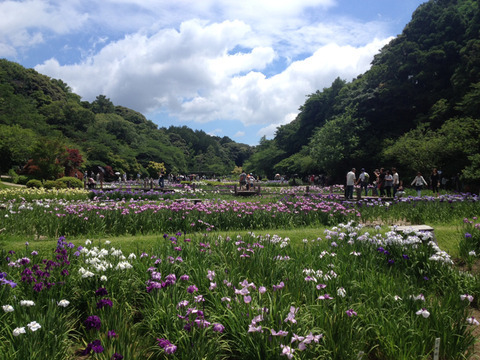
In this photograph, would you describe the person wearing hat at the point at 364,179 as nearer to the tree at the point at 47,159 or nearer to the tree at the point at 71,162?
the tree at the point at 47,159

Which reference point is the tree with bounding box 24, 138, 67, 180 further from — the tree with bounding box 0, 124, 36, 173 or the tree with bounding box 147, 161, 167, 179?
the tree with bounding box 147, 161, 167, 179

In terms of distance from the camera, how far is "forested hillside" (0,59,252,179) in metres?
25.1

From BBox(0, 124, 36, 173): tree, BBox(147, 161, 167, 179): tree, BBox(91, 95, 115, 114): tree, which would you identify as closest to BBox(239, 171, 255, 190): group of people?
BBox(0, 124, 36, 173): tree

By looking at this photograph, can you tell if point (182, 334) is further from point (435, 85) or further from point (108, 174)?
point (108, 174)

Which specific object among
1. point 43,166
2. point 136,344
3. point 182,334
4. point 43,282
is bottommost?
point 136,344

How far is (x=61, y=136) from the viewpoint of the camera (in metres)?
30.8

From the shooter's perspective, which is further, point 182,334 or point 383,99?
point 383,99

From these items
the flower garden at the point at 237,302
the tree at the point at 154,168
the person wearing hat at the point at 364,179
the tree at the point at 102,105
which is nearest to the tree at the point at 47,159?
the flower garden at the point at 237,302

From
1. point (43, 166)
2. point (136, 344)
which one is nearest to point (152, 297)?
point (136, 344)

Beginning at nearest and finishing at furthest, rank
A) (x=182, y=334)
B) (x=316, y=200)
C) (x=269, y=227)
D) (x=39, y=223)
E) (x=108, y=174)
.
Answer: (x=182, y=334)
(x=39, y=223)
(x=269, y=227)
(x=316, y=200)
(x=108, y=174)

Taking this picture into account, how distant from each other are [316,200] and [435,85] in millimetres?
28496

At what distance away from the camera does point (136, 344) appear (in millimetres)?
2926

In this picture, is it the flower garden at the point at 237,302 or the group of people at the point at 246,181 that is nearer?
the flower garden at the point at 237,302

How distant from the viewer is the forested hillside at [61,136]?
2514cm
